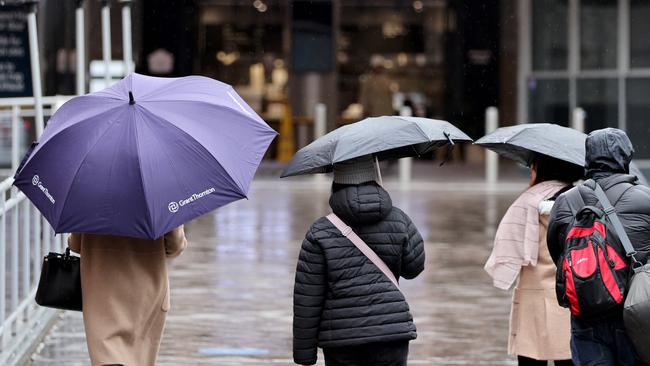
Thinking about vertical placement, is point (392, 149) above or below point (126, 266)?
above

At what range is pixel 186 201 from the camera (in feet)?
20.5

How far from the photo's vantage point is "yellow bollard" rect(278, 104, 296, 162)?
30031 mm

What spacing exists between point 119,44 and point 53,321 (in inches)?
721

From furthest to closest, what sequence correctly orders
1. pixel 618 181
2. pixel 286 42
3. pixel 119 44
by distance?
pixel 286 42 < pixel 119 44 < pixel 618 181

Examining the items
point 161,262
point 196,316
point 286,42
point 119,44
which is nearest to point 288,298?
point 196,316

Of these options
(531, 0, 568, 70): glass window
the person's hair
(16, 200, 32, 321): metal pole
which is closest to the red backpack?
the person's hair

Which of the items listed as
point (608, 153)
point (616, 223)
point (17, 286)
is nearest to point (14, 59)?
point (17, 286)

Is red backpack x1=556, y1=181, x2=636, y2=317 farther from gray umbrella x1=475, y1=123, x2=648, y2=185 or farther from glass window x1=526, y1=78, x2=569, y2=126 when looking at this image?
glass window x1=526, y1=78, x2=569, y2=126

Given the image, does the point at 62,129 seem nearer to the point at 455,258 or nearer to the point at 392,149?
the point at 392,149

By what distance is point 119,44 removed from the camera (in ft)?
94.7

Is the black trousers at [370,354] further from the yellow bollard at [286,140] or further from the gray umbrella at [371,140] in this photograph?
the yellow bollard at [286,140]

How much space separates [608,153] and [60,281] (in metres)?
2.61

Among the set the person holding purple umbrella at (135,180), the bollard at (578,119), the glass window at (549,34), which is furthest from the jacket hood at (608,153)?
the glass window at (549,34)

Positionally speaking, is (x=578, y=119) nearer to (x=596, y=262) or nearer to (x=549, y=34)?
(x=549, y=34)
